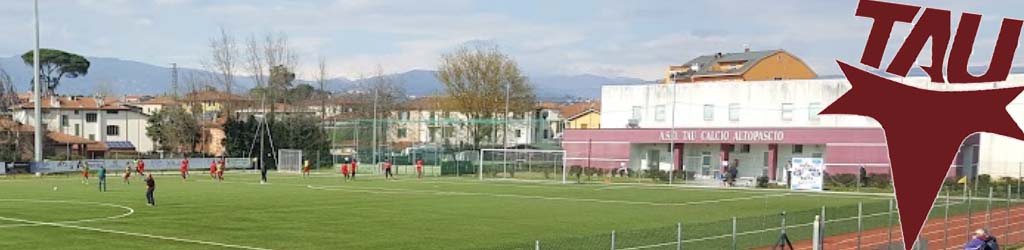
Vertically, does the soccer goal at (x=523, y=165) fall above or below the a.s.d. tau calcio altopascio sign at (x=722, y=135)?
below

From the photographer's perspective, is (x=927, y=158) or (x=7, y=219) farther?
(x=7, y=219)

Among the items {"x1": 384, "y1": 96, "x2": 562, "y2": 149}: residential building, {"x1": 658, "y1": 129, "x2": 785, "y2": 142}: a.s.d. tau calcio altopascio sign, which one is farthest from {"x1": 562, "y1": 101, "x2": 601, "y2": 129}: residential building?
{"x1": 658, "y1": 129, "x2": 785, "y2": 142}: a.s.d. tau calcio altopascio sign

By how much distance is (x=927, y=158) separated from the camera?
12250 millimetres

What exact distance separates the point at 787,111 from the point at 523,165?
19.7m

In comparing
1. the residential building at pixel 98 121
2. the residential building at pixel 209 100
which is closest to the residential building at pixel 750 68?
the residential building at pixel 209 100

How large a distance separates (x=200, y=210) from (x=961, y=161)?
147 feet

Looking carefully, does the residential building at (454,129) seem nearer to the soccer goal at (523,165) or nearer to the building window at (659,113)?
the building window at (659,113)

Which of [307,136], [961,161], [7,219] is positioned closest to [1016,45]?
[7,219]

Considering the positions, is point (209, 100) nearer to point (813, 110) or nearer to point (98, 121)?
point (98, 121)

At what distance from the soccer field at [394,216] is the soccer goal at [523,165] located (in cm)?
1804

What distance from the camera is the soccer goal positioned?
78188 mm

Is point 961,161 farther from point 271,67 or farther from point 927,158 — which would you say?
point 271,67

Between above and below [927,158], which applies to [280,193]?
below

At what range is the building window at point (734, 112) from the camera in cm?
8069
